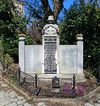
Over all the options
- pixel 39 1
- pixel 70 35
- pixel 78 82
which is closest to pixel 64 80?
pixel 78 82

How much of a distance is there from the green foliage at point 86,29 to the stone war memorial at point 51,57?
11.1ft

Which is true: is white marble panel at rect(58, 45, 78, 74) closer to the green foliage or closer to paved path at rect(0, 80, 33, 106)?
the green foliage

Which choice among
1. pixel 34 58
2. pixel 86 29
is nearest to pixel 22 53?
pixel 34 58

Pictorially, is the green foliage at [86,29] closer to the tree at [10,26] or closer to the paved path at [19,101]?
the tree at [10,26]

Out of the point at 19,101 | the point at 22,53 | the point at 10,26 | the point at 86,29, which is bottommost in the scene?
the point at 19,101

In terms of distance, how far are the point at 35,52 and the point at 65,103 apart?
521 centimetres

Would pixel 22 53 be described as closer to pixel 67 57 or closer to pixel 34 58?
pixel 34 58

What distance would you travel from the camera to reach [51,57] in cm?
1705

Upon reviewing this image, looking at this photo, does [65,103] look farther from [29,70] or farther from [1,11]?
[1,11]

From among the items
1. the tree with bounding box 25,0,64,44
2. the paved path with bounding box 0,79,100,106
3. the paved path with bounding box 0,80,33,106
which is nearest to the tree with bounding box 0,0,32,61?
the tree with bounding box 25,0,64,44

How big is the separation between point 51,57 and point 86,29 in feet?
16.7

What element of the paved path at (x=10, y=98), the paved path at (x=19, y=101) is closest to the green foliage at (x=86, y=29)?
the paved path at (x=19, y=101)

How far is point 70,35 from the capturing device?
21.6 metres

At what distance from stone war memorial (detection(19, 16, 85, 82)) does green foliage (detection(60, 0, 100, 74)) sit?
11.1 ft
